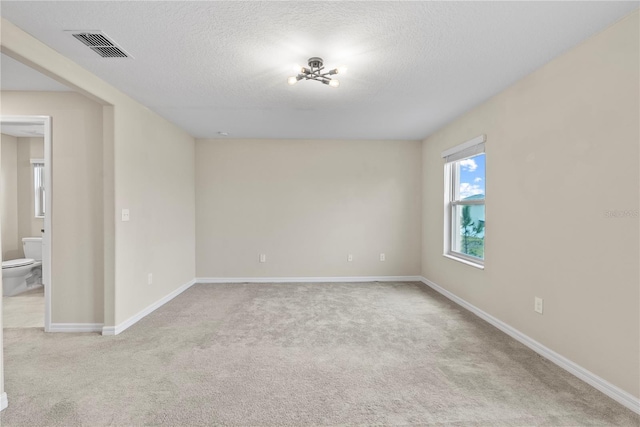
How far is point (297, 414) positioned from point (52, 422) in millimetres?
1381

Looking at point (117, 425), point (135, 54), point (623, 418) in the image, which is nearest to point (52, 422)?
point (117, 425)

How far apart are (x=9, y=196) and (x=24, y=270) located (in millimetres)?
1319

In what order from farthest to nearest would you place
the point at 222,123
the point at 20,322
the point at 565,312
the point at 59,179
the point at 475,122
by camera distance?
the point at 222,123 < the point at 475,122 < the point at 20,322 < the point at 59,179 < the point at 565,312

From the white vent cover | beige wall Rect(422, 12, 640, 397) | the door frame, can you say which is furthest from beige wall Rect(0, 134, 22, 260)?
beige wall Rect(422, 12, 640, 397)

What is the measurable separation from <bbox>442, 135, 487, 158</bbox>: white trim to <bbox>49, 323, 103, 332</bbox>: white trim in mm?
4370

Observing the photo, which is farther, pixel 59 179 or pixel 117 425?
pixel 59 179

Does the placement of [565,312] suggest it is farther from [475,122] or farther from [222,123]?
[222,123]

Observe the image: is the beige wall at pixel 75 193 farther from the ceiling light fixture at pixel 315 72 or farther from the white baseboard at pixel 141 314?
the ceiling light fixture at pixel 315 72

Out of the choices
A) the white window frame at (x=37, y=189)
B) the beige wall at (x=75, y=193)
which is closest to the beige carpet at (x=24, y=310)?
the beige wall at (x=75, y=193)

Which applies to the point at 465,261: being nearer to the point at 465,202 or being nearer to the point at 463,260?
the point at 463,260

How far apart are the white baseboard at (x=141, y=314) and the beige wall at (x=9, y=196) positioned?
272 cm

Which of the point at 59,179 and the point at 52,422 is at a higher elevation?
the point at 59,179

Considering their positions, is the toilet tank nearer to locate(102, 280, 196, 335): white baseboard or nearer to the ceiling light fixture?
locate(102, 280, 196, 335): white baseboard

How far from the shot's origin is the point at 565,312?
86.2 inches
